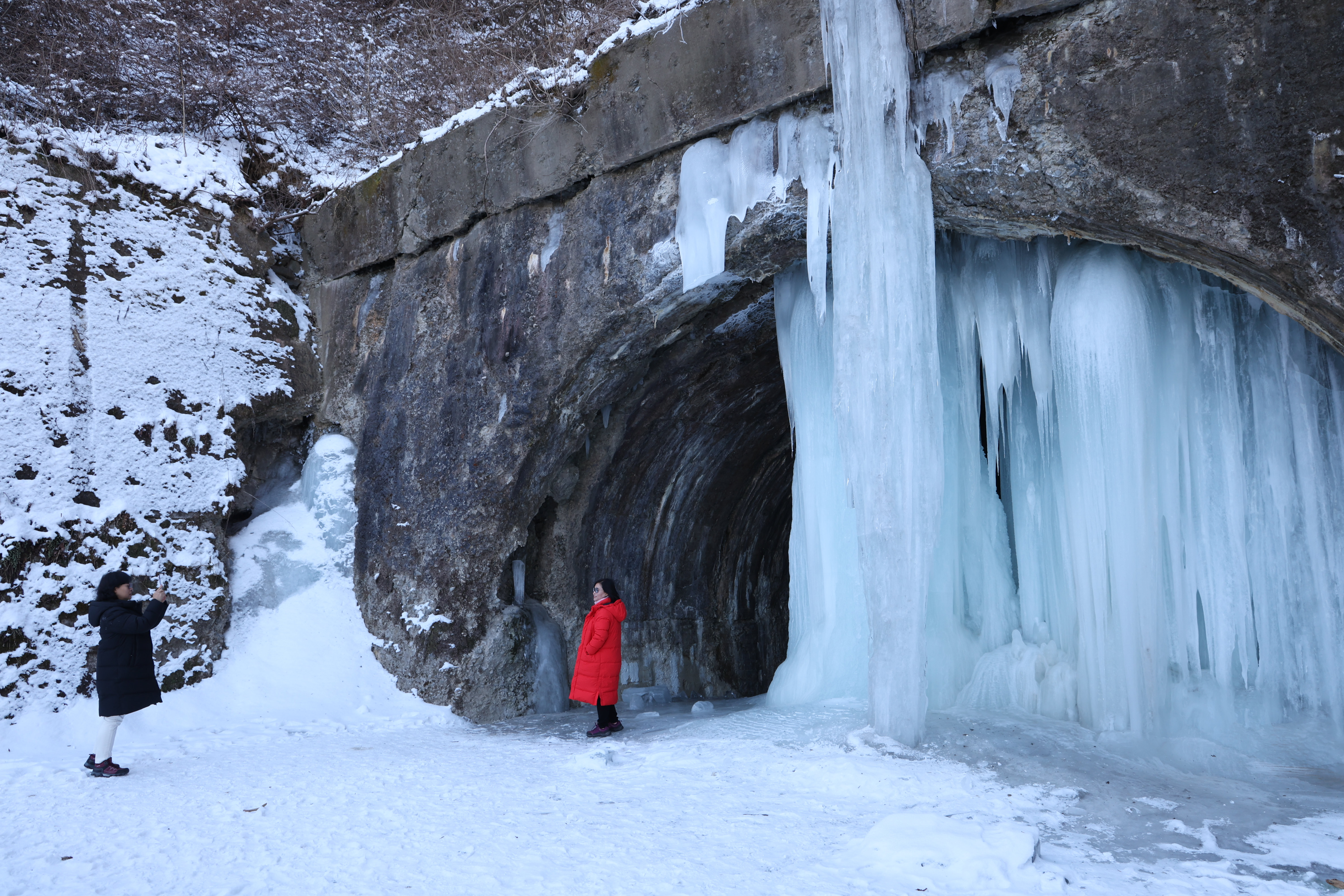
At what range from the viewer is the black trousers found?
611 centimetres

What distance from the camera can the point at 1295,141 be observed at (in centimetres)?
418

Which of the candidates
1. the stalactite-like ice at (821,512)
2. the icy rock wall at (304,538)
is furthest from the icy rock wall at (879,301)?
the icy rock wall at (304,538)

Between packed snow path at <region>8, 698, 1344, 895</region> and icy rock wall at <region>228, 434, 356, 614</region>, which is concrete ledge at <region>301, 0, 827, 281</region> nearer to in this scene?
icy rock wall at <region>228, 434, 356, 614</region>

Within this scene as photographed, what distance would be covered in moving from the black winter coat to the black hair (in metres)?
0.04

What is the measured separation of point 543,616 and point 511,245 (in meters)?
2.85

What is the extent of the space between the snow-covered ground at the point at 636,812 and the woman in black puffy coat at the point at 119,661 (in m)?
0.22

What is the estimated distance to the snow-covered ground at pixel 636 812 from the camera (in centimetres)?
322

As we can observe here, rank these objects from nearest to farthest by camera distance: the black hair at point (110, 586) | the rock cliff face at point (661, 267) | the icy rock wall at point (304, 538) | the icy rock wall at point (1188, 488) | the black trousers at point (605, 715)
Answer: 1. the rock cliff face at point (661, 267)
2. the icy rock wall at point (1188, 488)
3. the black hair at point (110, 586)
4. the black trousers at point (605, 715)
5. the icy rock wall at point (304, 538)

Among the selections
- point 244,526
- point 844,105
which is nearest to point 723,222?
point 844,105

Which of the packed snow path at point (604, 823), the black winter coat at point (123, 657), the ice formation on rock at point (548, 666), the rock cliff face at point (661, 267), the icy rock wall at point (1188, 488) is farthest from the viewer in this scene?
the ice formation on rock at point (548, 666)

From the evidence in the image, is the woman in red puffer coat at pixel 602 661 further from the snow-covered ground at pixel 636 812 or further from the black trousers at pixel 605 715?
the snow-covered ground at pixel 636 812

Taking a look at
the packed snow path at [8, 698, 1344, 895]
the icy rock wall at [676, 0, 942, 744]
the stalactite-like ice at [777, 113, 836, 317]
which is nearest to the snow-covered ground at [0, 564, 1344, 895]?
the packed snow path at [8, 698, 1344, 895]

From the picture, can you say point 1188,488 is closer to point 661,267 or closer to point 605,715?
point 661,267

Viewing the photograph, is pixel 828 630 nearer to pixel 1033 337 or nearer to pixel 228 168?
pixel 1033 337
